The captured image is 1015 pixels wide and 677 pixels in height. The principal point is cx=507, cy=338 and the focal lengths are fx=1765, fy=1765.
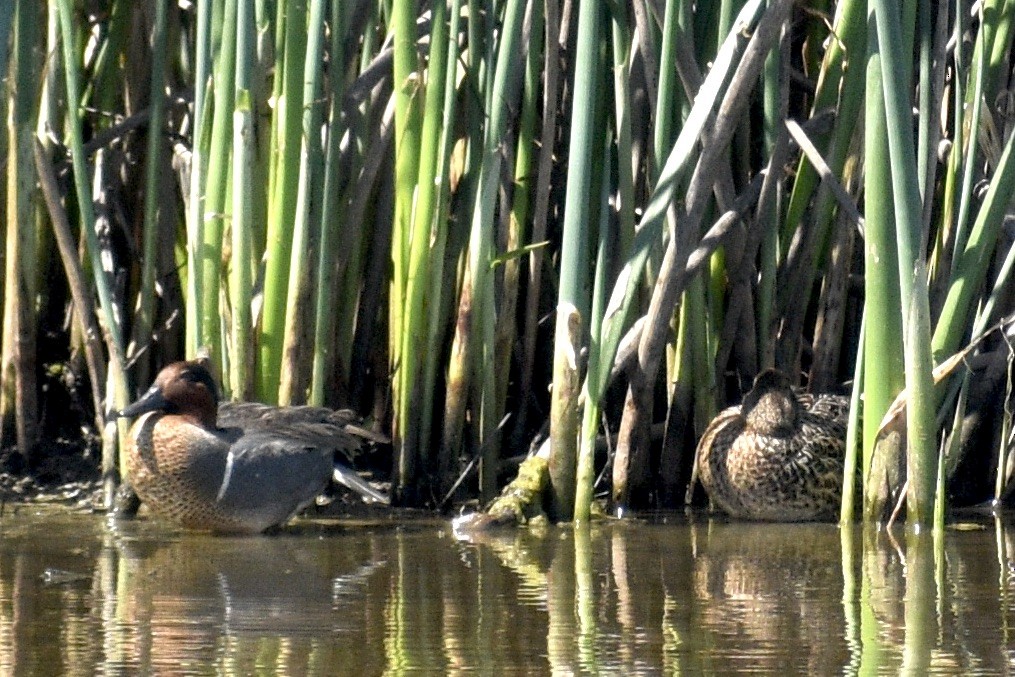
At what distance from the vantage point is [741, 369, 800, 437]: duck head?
6.21 m

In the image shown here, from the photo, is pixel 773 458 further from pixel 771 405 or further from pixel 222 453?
pixel 222 453

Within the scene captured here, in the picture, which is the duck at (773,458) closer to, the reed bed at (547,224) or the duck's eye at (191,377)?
the reed bed at (547,224)

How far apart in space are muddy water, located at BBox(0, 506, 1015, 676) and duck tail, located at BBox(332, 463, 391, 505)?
0.15m

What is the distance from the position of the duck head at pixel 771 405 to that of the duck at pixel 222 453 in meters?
1.39

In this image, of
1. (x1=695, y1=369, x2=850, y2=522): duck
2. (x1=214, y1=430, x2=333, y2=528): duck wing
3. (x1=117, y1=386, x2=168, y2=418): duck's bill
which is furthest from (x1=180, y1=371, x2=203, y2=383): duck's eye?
(x1=695, y1=369, x2=850, y2=522): duck

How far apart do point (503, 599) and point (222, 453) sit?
1763 mm

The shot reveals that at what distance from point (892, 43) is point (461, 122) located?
165 centimetres

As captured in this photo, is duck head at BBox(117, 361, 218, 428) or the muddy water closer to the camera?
the muddy water

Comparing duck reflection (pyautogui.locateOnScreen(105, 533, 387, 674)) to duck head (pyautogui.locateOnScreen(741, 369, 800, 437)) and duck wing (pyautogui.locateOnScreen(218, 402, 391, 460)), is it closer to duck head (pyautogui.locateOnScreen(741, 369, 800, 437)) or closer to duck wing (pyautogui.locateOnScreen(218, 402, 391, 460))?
duck wing (pyautogui.locateOnScreen(218, 402, 391, 460))

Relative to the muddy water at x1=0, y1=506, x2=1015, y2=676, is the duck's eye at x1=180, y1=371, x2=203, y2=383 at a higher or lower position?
higher

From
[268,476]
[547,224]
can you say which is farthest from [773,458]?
[268,476]

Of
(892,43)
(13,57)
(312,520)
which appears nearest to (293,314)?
(312,520)

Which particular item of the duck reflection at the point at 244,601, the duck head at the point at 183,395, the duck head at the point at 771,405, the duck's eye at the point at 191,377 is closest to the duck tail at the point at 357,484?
the duck reflection at the point at 244,601

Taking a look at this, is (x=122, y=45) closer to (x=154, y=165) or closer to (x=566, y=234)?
(x=154, y=165)
